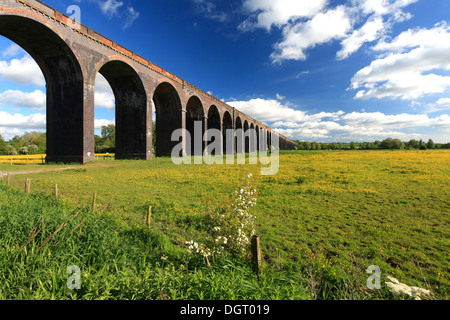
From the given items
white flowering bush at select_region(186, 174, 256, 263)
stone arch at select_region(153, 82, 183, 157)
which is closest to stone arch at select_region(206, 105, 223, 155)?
stone arch at select_region(153, 82, 183, 157)

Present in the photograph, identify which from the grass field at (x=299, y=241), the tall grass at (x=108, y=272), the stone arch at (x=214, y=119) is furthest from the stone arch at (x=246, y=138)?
the tall grass at (x=108, y=272)

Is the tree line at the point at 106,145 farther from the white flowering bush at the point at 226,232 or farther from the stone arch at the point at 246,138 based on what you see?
the white flowering bush at the point at 226,232

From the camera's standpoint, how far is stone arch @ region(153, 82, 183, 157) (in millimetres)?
28341

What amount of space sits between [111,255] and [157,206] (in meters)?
A: 3.18

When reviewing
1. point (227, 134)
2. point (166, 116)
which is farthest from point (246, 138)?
point (166, 116)

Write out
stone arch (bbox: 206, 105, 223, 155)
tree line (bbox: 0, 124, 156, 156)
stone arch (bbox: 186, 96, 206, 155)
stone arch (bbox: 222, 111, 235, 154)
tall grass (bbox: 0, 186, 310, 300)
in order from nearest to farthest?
tall grass (bbox: 0, 186, 310, 300) → stone arch (bbox: 186, 96, 206, 155) → stone arch (bbox: 206, 105, 223, 155) → stone arch (bbox: 222, 111, 235, 154) → tree line (bbox: 0, 124, 156, 156)

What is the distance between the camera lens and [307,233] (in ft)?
15.4

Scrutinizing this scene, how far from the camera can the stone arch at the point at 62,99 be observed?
1655cm

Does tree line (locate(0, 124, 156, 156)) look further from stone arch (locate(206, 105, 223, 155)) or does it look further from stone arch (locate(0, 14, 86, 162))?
stone arch (locate(0, 14, 86, 162))

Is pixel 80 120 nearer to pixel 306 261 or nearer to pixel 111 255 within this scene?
pixel 111 255

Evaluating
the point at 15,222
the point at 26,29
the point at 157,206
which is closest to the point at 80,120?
the point at 26,29

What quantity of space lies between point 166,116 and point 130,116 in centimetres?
588

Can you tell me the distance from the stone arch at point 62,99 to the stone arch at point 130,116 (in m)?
5.29

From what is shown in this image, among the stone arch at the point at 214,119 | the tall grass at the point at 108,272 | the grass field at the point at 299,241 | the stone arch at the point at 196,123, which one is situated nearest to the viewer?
the tall grass at the point at 108,272
